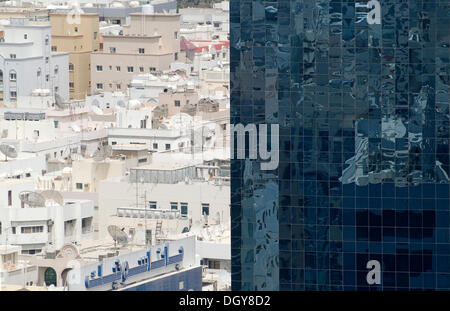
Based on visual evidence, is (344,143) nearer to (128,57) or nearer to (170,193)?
(170,193)

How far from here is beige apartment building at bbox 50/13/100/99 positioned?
319 ft

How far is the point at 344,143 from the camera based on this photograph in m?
32.7

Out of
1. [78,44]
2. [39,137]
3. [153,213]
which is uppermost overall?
[78,44]

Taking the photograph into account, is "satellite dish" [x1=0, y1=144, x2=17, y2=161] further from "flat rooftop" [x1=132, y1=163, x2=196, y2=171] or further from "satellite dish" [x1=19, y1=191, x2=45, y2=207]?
"satellite dish" [x1=19, y1=191, x2=45, y2=207]

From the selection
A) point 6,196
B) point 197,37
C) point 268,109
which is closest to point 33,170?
point 6,196

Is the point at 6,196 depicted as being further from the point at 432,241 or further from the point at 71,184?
the point at 432,241

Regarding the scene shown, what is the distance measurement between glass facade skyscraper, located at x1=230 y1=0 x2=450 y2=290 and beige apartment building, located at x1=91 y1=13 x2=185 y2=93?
2399 inches

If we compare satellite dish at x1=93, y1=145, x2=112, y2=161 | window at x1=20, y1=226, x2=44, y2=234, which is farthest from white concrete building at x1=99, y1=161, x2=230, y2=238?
satellite dish at x1=93, y1=145, x2=112, y2=161

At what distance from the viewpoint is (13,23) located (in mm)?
94062

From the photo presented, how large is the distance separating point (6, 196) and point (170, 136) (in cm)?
1464

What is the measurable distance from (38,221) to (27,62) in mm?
38547

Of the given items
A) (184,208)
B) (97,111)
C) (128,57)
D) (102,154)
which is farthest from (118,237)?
(128,57)

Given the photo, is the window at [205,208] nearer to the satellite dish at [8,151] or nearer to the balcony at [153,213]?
the balcony at [153,213]
